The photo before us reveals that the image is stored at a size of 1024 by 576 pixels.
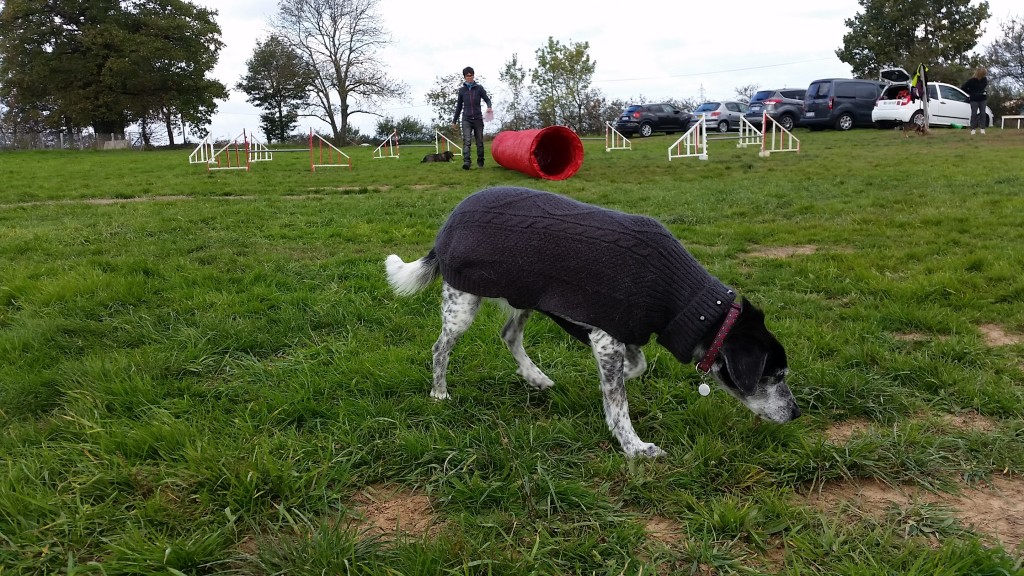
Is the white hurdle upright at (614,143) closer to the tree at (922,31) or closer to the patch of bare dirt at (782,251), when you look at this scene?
the patch of bare dirt at (782,251)

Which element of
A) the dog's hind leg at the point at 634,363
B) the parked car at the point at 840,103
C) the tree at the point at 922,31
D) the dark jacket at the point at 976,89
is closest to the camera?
the dog's hind leg at the point at 634,363

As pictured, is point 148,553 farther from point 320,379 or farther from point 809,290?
point 809,290

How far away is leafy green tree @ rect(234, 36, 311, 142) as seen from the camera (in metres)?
40.1

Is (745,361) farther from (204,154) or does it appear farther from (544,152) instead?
(204,154)

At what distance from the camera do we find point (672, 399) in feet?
10.4

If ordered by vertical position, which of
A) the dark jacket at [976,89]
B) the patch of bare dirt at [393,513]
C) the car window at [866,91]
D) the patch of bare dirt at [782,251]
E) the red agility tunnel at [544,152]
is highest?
the car window at [866,91]

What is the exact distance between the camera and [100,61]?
1366 inches

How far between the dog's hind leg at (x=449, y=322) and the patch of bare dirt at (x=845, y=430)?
5.60 ft

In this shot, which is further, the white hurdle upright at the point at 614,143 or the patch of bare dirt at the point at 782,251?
the white hurdle upright at the point at 614,143

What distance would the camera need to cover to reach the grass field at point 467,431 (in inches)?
82.2

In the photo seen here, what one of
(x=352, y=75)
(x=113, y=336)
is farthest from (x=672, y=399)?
(x=352, y=75)

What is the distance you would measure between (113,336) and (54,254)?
272 centimetres

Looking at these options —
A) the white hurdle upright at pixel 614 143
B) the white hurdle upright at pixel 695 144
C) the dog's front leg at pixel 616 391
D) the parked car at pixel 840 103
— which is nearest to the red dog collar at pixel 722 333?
the dog's front leg at pixel 616 391

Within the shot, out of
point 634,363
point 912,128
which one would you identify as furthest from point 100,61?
point 634,363
